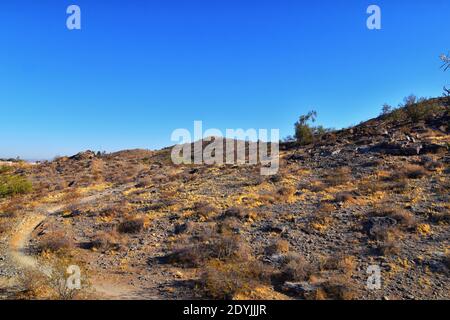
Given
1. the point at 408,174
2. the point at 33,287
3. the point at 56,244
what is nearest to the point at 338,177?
the point at 408,174

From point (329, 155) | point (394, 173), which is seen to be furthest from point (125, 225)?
point (329, 155)

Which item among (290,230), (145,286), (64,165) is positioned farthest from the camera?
(64,165)

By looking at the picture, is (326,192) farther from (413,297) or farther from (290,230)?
(413,297)

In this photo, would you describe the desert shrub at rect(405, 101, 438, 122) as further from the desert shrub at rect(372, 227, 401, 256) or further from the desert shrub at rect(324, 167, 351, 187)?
the desert shrub at rect(372, 227, 401, 256)

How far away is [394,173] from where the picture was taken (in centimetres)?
2197

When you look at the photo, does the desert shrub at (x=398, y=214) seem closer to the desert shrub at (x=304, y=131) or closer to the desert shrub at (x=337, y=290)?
the desert shrub at (x=337, y=290)

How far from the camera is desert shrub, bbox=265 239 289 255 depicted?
12656mm

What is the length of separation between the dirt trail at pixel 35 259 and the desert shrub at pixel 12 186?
16.9 ft

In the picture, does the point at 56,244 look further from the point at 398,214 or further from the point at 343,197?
the point at 398,214

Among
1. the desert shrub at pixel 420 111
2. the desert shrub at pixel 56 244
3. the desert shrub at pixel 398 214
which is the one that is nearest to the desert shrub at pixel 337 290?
the desert shrub at pixel 398 214

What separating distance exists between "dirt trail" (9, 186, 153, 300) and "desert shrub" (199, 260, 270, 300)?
185cm
